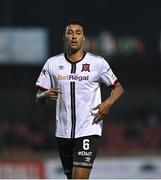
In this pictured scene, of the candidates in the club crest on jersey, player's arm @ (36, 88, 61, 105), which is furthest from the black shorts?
the club crest on jersey

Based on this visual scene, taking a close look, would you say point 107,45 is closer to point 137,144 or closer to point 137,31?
point 137,31

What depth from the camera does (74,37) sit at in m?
7.54

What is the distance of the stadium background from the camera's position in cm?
1977

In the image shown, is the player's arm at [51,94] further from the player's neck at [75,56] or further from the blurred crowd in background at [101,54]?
the blurred crowd in background at [101,54]

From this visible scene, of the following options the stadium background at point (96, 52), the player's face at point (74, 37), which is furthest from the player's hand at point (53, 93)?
the stadium background at point (96, 52)

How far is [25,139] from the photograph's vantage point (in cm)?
1955

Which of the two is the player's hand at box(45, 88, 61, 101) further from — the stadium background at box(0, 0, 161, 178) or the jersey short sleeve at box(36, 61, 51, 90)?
the stadium background at box(0, 0, 161, 178)

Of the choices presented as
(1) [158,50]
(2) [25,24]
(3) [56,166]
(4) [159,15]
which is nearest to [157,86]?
Result: (1) [158,50]

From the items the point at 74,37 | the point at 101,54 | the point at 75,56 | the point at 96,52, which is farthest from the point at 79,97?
the point at 101,54

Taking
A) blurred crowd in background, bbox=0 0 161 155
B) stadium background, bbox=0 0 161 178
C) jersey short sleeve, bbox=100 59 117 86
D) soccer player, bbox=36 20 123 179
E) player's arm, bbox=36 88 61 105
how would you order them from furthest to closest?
1. blurred crowd in background, bbox=0 0 161 155
2. stadium background, bbox=0 0 161 178
3. jersey short sleeve, bbox=100 59 117 86
4. soccer player, bbox=36 20 123 179
5. player's arm, bbox=36 88 61 105

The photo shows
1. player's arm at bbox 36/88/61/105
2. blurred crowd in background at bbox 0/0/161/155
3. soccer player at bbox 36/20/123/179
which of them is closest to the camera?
player's arm at bbox 36/88/61/105

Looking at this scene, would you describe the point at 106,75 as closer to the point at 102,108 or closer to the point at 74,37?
the point at 102,108

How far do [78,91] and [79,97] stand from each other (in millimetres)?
53

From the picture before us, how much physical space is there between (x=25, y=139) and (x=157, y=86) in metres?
5.36
